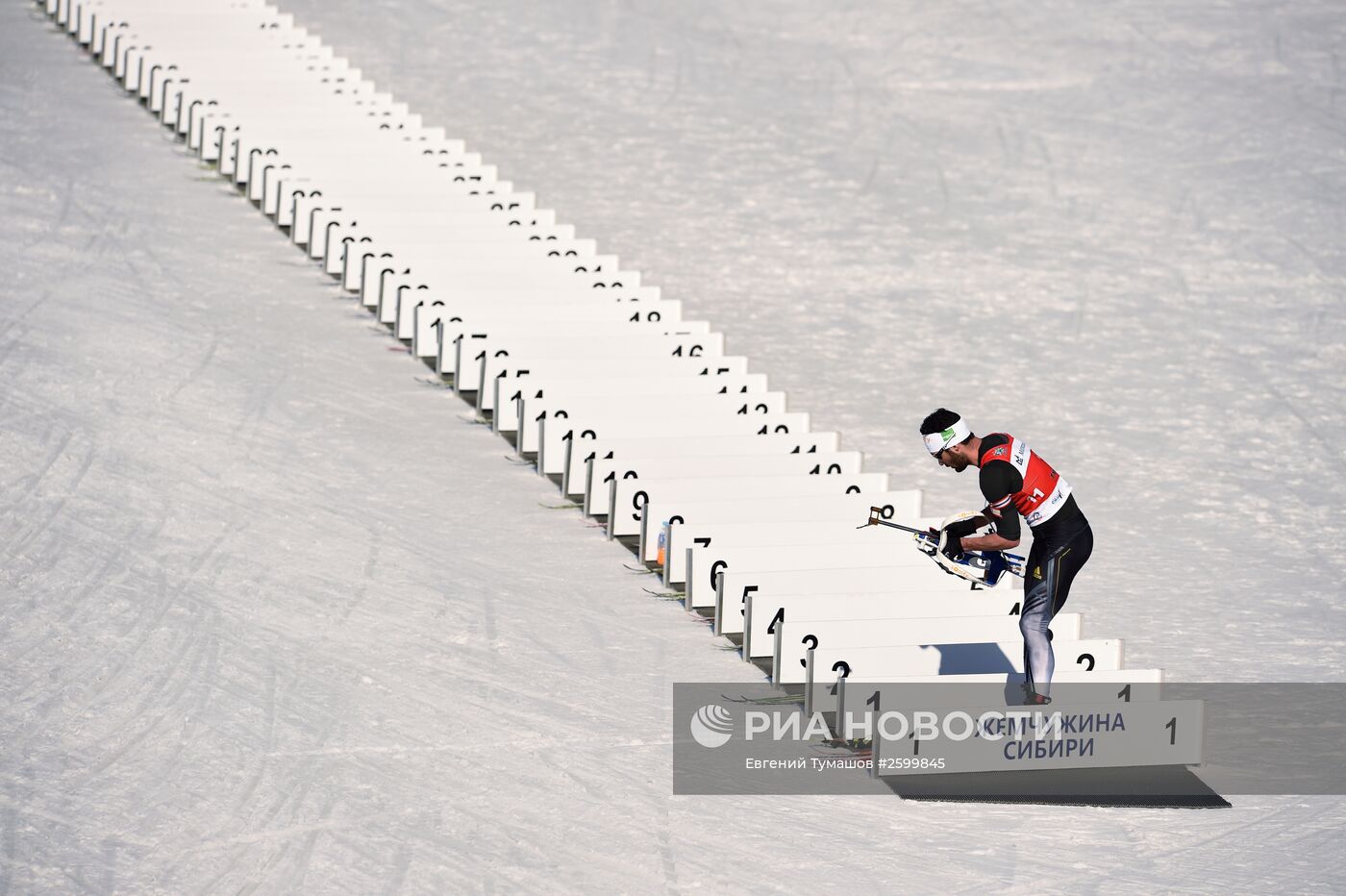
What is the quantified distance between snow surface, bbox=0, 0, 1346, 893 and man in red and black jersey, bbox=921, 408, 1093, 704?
2.88 ft

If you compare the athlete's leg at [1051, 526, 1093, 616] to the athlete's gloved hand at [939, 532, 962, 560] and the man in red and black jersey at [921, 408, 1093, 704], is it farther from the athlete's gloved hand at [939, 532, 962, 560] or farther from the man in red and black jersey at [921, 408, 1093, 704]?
the athlete's gloved hand at [939, 532, 962, 560]

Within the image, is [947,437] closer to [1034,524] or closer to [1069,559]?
[1034,524]

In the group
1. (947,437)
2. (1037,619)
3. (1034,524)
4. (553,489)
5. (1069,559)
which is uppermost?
(553,489)

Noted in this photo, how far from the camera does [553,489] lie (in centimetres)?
1255

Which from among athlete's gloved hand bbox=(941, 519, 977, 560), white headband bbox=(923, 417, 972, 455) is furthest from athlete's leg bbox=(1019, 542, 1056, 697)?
white headband bbox=(923, 417, 972, 455)

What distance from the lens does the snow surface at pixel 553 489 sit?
8.23 meters

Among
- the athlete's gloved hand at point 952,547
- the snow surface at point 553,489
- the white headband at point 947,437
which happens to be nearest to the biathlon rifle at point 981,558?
the athlete's gloved hand at point 952,547

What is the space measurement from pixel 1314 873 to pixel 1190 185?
525 inches

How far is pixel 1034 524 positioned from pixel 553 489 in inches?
174

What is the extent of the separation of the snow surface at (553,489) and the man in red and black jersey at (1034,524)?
0.88 m

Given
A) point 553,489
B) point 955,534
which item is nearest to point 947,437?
point 955,534

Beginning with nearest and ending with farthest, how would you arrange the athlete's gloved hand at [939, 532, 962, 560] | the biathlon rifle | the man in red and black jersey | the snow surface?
the snow surface, the man in red and black jersey, the athlete's gloved hand at [939, 532, 962, 560], the biathlon rifle

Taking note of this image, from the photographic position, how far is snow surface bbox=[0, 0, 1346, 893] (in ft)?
27.0

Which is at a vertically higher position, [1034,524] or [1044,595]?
[1034,524]
